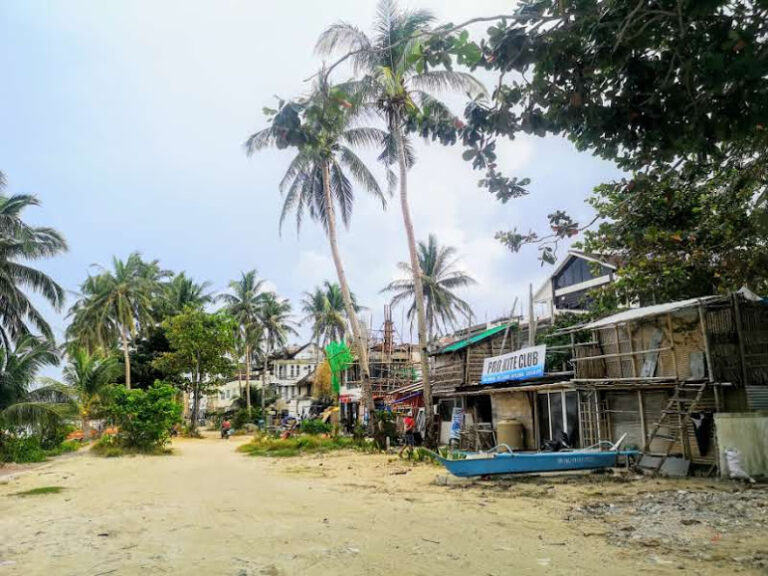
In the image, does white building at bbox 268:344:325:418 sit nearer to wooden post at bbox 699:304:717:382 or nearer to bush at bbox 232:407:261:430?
bush at bbox 232:407:261:430

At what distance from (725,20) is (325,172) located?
68.7 ft

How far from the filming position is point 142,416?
21.6m

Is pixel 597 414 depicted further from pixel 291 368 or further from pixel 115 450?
pixel 291 368

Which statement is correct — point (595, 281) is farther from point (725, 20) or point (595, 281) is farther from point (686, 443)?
point (725, 20)

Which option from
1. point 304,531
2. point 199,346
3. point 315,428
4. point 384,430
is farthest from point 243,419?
point 304,531

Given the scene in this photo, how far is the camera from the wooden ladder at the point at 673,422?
1220 cm

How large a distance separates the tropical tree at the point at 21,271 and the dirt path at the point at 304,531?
469 inches

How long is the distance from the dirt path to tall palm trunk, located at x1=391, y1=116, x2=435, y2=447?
255 inches

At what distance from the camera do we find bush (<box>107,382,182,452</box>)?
2144cm

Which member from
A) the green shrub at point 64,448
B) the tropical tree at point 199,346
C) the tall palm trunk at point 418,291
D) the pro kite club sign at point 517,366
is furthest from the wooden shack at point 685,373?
the tropical tree at point 199,346

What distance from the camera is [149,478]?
14703 millimetres

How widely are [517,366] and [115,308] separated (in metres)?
29.2

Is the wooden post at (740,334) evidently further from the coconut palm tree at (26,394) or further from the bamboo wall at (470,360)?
the coconut palm tree at (26,394)

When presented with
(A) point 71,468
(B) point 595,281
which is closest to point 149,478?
(A) point 71,468
